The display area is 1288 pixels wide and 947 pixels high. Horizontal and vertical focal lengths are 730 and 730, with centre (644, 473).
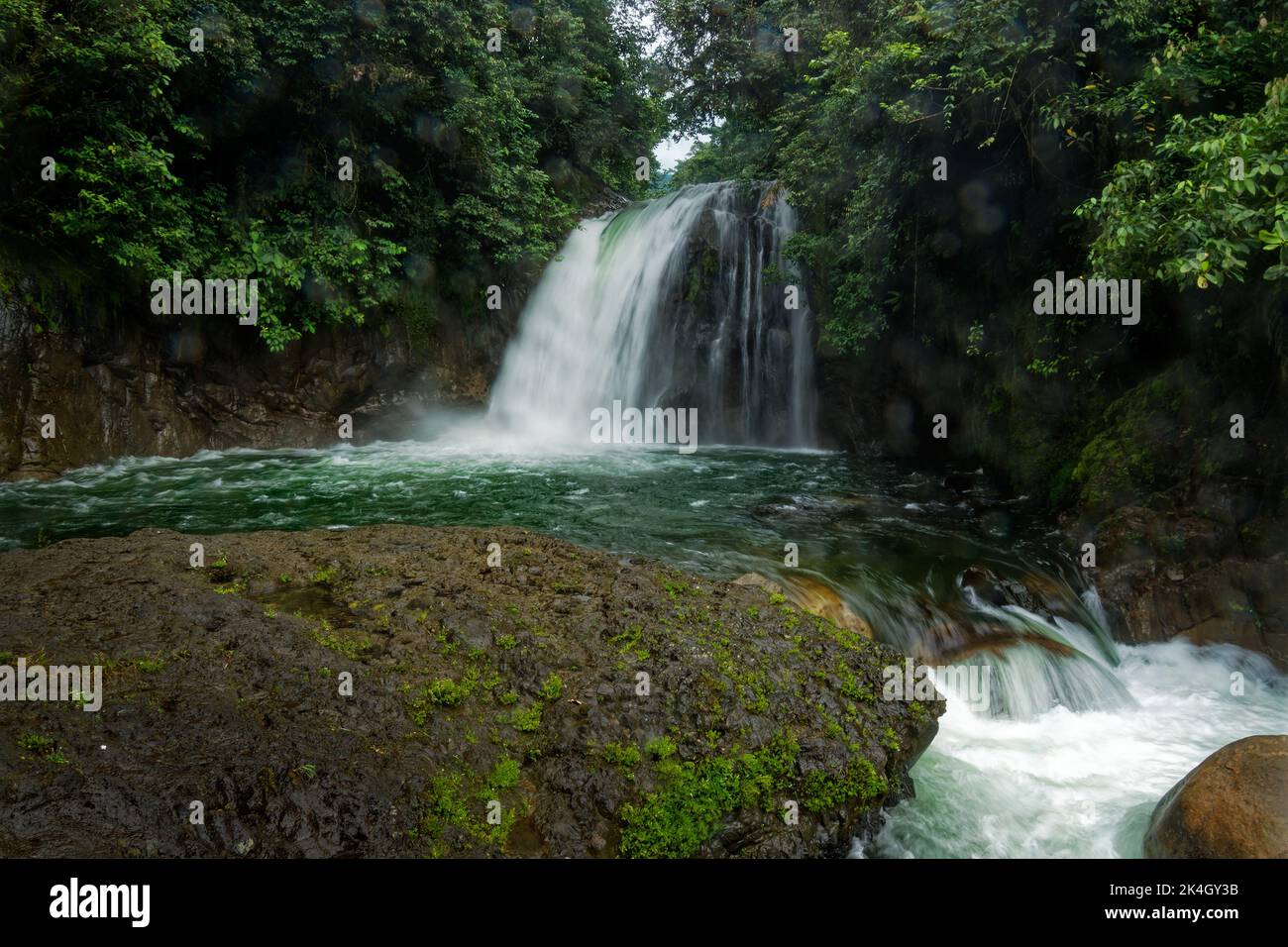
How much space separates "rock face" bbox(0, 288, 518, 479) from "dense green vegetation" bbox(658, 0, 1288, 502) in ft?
26.9

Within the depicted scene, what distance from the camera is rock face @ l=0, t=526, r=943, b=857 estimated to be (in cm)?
321

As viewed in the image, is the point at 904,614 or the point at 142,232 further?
the point at 142,232

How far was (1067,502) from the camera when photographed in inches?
364

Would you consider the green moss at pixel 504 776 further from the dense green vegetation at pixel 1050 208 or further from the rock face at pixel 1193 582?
the rock face at pixel 1193 582

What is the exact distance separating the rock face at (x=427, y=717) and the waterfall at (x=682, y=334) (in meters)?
10.5

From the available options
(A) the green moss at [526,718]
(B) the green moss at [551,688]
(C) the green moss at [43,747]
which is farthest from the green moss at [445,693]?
(C) the green moss at [43,747]

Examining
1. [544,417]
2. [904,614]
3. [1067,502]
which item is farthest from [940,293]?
[544,417]

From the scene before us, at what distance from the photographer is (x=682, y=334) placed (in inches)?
635

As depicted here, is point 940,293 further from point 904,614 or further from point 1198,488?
point 904,614

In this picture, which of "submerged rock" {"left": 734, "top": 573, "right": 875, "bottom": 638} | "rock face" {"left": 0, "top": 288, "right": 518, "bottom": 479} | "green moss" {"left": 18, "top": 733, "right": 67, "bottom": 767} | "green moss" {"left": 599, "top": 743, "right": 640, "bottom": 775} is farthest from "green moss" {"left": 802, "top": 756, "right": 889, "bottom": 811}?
"rock face" {"left": 0, "top": 288, "right": 518, "bottom": 479}

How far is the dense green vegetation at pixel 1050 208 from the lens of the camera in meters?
5.93

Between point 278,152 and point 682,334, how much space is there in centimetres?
837

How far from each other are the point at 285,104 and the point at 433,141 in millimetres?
2651

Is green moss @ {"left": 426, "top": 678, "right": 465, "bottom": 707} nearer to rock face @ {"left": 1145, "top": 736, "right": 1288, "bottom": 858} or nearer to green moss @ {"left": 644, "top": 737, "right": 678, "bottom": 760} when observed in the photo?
green moss @ {"left": 644, "top": 737, "right": 678, "bottom": 760}
